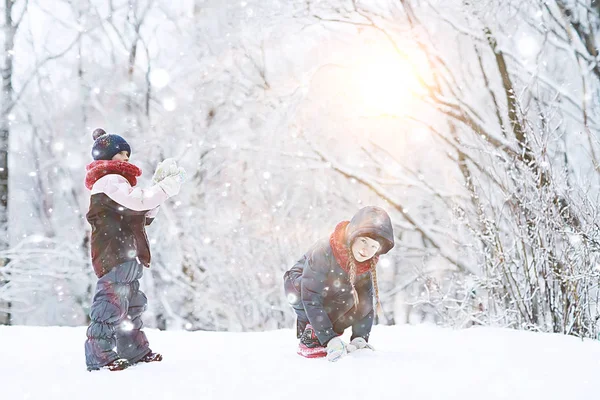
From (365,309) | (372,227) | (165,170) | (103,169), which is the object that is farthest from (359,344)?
(103,169)

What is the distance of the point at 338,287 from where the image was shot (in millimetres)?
2664

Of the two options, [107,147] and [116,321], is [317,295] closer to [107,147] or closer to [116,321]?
[116,321]

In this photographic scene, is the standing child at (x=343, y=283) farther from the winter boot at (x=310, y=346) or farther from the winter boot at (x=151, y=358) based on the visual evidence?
the winter boot at (x=151, y=358)

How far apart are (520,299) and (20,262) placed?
10.3m

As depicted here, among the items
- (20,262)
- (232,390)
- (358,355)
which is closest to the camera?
(232,390)

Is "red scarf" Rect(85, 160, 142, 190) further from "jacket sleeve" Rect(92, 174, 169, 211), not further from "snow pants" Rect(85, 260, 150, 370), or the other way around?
"snow pants" Rect(85, 260, 150, 370)

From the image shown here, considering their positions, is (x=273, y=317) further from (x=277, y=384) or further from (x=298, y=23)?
(x=277, y=384)

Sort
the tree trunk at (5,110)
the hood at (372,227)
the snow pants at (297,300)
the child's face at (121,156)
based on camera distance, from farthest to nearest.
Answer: the tree trunk at (5,110) → the snow pants at (297,300) → the child's face at (121,156) → the hood at (372,227)

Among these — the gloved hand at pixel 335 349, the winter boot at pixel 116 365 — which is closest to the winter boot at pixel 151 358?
the winter boot at pixel 116 365


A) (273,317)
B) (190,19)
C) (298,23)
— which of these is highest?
(190,19)

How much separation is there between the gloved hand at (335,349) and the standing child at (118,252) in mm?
819

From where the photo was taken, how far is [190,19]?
13.9 meters

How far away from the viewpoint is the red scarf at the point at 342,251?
261 centimetres

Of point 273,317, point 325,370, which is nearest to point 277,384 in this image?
point 325,370
